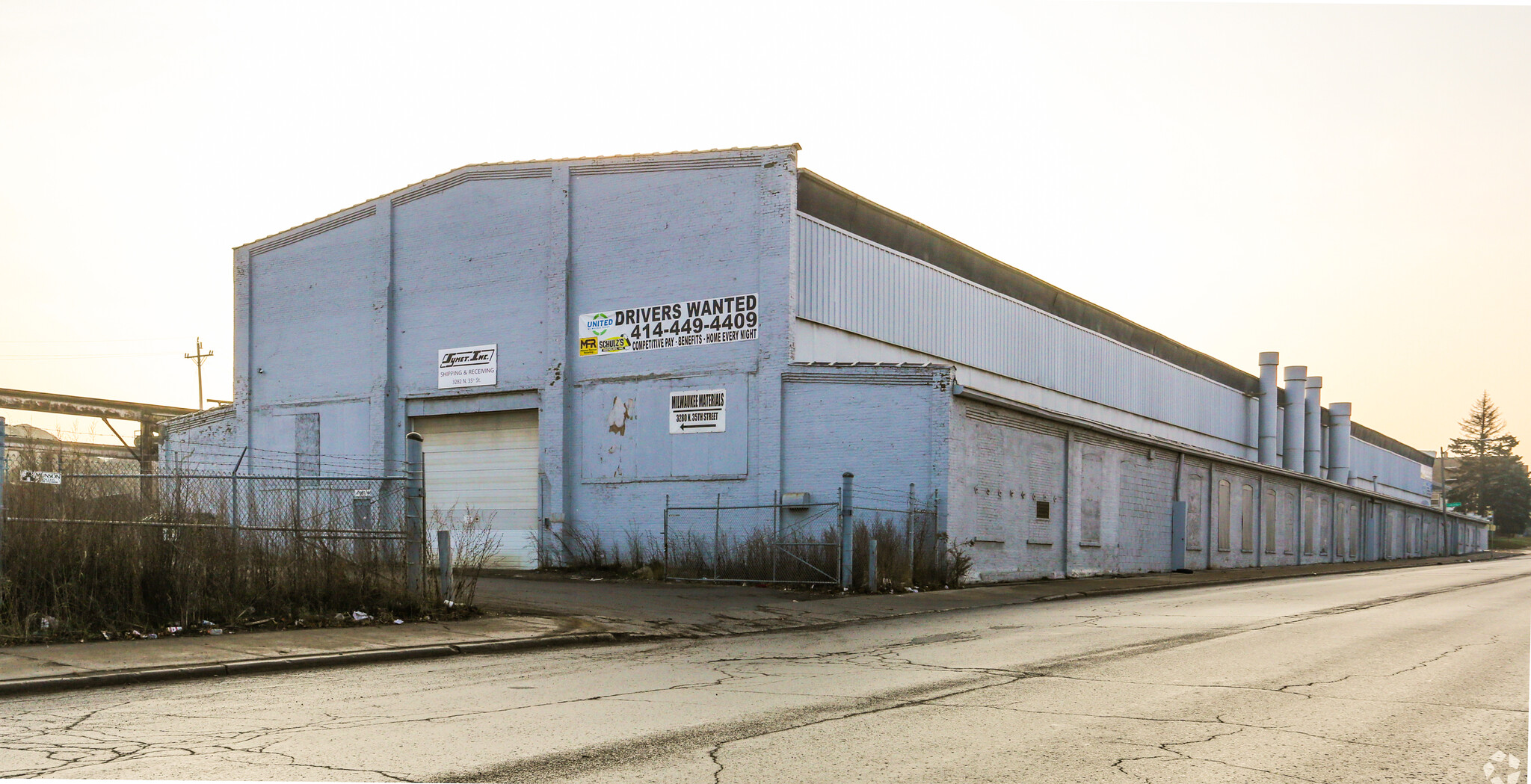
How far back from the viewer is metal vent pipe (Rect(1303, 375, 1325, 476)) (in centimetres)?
6731

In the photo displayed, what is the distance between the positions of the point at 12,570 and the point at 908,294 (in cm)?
2325

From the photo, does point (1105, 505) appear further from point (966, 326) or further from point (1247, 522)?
point (1247, 522)

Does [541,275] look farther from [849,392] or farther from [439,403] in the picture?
[849,392]

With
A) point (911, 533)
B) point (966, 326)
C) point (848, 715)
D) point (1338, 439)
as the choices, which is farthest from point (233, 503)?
point (1338, 439)

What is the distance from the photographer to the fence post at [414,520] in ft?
53.5

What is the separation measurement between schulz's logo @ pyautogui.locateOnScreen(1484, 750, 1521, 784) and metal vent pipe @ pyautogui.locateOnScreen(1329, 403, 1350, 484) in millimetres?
70088

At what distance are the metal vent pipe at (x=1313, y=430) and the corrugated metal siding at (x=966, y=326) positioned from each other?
17000 millimetres

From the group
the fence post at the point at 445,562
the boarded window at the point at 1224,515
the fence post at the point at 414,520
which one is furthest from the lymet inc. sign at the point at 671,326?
the boarded window at the point at 1224,515

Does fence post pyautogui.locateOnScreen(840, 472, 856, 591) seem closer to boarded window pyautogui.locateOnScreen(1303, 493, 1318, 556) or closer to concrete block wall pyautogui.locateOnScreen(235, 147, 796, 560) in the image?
concrete block wall pyautogui.locateOnScreen(235, 147, 796, 560)

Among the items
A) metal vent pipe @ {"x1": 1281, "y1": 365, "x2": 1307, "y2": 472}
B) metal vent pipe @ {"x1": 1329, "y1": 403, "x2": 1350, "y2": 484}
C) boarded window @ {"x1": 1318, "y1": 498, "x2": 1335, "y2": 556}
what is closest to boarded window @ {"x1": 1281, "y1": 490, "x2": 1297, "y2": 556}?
boarded window @ {"x1": 1318, "y1": 498, "x2": 1335, "y2": 556}

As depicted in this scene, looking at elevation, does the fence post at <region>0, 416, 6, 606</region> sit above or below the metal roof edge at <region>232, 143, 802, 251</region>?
below

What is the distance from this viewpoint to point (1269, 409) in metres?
62.5

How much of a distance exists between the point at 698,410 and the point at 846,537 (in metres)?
6.79

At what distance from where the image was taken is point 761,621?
1786cm
